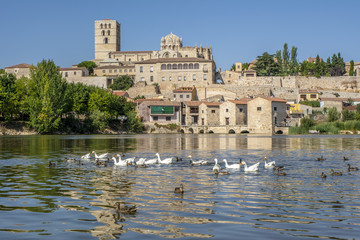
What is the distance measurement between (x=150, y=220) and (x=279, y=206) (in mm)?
Result: 3859

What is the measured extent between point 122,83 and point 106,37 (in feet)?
184

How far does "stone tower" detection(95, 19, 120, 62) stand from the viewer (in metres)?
160

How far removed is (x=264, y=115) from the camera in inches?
3073

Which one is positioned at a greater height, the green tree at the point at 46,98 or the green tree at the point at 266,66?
the green tree at the point at 266,66

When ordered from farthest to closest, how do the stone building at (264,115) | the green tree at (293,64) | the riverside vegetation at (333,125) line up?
1. the green tree at (293,64)
2. the stone building at (264,115)
3. the riverside vegetation at (333,125)

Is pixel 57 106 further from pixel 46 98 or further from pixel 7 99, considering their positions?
pixel 7 99

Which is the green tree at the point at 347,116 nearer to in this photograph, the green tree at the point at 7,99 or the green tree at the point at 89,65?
the green tree at the point at 7,99

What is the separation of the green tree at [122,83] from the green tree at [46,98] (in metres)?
40.7

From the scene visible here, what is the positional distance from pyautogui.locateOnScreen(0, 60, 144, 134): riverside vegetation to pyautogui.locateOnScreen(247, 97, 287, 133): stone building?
2059 cm

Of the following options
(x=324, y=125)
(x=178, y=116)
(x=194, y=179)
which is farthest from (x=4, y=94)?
(x=194, y=179)

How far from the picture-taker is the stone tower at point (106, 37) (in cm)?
16050

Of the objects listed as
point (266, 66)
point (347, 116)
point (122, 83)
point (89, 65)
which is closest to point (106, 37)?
point (89, 65)

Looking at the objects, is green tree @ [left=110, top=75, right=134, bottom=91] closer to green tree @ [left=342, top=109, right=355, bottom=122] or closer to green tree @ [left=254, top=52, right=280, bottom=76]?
green tree @ [left=254, top=52, right=280, bottom=76]

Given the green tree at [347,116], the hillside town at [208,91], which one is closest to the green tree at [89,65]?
the hillside town at [208,91]
